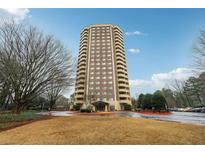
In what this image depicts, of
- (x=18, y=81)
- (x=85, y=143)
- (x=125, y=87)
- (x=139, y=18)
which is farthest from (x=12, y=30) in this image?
(x=125, y=87)

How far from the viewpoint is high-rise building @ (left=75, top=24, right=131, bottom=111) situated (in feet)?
158

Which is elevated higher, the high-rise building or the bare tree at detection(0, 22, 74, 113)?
the high-rise building

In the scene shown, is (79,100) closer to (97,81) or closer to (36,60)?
(97,81)

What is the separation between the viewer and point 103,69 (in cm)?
5034

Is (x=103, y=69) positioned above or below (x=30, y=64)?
above

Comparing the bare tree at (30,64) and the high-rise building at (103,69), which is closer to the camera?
the bare tree at (30,64)

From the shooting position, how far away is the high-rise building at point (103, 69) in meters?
48.0

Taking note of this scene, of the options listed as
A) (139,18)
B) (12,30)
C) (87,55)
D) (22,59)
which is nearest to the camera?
(139,18)

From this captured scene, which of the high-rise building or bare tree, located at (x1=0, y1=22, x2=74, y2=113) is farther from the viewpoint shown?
the high-rise building

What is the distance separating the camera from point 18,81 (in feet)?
40.5

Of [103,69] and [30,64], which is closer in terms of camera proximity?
[30,64]

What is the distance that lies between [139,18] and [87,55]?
4478cm

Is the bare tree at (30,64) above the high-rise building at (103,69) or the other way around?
the other way around
